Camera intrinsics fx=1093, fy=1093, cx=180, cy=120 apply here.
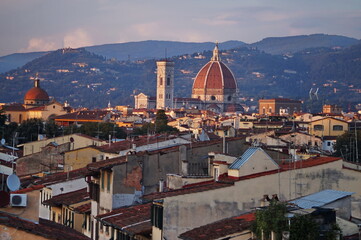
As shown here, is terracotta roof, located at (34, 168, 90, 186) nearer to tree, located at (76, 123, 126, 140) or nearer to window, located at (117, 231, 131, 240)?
window, located at (117, 231, 131, 240)

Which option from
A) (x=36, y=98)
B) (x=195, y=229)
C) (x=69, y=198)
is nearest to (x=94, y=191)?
(x=69, y=198)

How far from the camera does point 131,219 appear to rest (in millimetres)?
20625

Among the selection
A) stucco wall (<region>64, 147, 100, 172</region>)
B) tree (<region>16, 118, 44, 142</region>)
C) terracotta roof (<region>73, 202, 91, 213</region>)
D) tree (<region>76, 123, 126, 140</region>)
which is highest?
stucco wall (<region>64, 147, 100, 172</region>)

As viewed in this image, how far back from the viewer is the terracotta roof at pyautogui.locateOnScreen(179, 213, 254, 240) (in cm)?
1587

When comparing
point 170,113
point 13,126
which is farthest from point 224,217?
point 170,113

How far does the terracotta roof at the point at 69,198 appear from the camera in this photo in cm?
2706

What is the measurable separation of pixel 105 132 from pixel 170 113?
91.8m

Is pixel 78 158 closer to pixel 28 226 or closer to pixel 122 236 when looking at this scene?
pixel 122 236

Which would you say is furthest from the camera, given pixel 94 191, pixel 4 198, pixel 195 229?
pixel 94 191

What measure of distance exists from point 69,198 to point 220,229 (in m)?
11.9

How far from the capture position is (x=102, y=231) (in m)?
23.0

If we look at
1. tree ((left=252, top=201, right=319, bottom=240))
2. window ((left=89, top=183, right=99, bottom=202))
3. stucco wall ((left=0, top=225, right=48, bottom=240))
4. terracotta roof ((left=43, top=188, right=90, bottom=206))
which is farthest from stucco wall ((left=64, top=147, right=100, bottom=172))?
stucco wall ((left=0, top=225, right=48, bottom=240))

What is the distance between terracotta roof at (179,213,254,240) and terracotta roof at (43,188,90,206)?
958cm

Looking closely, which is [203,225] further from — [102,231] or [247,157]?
[102,231]
